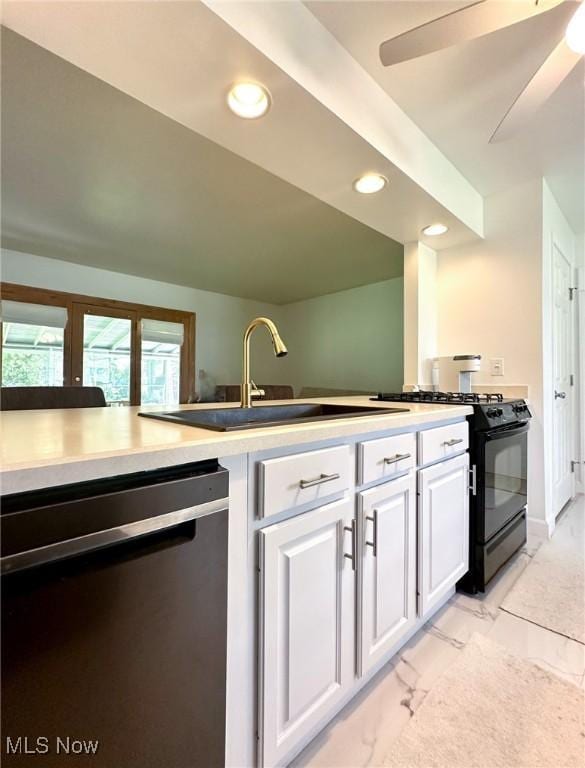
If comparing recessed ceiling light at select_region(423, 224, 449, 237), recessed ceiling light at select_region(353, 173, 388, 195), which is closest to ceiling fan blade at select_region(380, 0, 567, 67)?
recessed ceiling light at select_region(353, 173, 388, 195)

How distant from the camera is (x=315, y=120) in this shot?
4.58ft

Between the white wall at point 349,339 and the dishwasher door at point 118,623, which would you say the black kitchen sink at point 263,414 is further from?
the white wall at point 349,339

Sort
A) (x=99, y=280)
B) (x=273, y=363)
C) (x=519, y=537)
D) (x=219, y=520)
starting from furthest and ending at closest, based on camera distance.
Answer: (x=273, y=363) < (x=99, y=280) < (x=519, y=537) < (x=219, y=520)

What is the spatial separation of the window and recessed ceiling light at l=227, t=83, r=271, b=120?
11.7 feet

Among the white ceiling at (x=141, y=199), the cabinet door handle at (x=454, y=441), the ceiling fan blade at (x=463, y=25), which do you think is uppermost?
the white ceiling at (x=141, y=199)

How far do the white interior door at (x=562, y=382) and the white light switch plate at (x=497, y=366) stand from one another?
417 mm

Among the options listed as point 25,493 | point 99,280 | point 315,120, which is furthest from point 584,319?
point 99,280

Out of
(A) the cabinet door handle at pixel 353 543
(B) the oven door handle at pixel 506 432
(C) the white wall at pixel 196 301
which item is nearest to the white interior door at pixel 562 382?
(B) the oven door handle at pixel 506 432

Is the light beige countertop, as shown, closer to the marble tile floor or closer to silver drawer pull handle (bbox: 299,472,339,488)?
silver drawer pull handle (bbox: 299,472,339,488)

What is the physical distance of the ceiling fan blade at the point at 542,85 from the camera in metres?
1.18

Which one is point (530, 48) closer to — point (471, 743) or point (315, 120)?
point (315, 120)

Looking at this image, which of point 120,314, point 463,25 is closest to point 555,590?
point 463,25

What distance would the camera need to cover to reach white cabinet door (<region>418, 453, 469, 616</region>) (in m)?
1.34

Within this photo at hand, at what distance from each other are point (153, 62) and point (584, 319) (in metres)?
3.59
